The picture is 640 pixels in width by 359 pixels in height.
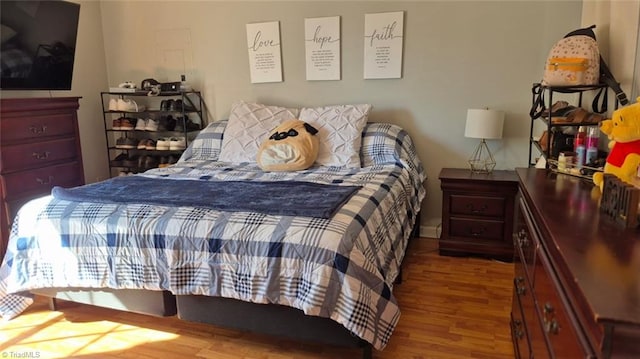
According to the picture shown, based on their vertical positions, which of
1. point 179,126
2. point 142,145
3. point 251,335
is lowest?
point 251,335

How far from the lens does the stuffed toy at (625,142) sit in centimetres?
145

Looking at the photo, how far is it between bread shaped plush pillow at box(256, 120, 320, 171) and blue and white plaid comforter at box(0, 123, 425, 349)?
2.23 ft

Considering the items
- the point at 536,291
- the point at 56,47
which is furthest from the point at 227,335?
the point at 56,47

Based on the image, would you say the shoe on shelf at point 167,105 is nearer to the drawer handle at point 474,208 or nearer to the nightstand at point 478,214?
the nightstand at point 478,214

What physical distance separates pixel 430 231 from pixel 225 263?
6.94 feet

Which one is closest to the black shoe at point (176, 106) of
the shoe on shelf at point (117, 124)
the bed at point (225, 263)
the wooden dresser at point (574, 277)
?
the shoe on shelf at point (117, 124)

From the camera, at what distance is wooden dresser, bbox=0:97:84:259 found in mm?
2923

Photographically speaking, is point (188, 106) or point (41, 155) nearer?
point (41, 155)

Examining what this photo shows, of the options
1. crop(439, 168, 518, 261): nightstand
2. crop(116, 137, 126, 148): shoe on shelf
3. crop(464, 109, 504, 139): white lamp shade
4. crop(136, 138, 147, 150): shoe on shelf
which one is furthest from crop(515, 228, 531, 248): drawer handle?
crop(116, 137, 126, 148): shoe on shelf

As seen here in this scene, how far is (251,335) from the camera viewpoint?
219 centimetres

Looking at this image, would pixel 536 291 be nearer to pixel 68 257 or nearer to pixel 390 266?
pixel 390 266

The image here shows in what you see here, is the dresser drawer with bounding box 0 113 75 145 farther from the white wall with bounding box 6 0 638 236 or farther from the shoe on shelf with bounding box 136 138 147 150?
the shoe on shelf with bounding box 136 138 147 150

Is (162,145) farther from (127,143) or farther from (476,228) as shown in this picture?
(476,228)

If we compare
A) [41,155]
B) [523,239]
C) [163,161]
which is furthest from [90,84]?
[523,239]
